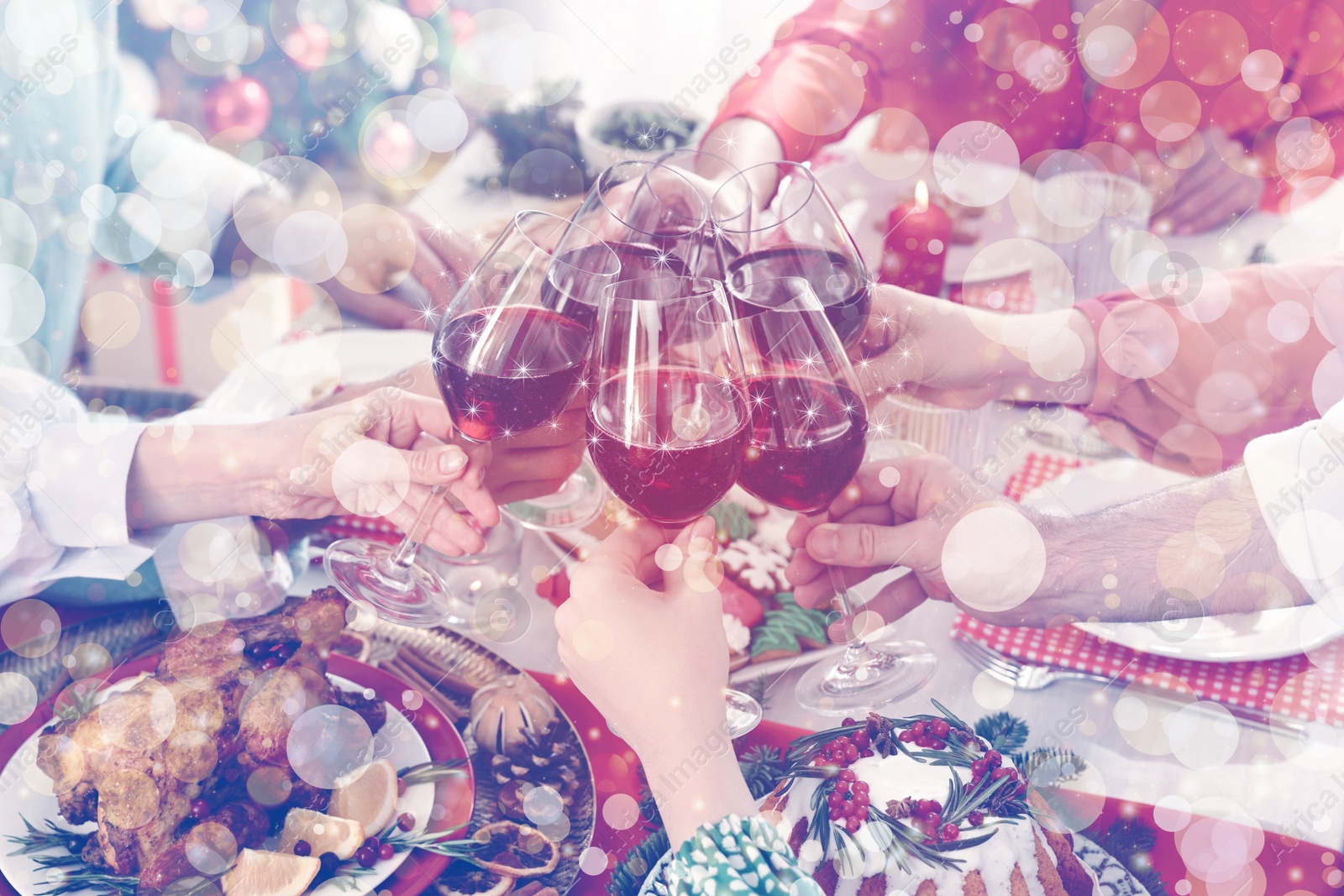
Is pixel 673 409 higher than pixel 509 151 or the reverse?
higher

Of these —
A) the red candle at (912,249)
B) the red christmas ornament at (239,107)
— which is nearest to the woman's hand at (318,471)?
the red candle at (912,249)

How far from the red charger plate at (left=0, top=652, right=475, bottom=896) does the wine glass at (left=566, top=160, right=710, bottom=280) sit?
453 mm

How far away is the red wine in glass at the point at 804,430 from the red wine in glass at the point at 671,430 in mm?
24

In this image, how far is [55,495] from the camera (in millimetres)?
873

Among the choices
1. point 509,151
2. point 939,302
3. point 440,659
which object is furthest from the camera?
point 509,151

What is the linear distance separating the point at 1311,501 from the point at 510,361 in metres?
0.78

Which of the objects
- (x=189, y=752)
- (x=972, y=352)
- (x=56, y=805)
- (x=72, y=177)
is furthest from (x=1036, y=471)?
(x=72, y=177)

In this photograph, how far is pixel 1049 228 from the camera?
154 cm

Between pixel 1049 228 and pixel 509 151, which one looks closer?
pixel 1049 228

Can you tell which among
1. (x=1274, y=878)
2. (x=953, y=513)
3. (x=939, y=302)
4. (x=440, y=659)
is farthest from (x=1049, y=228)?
(x=440, y=659)

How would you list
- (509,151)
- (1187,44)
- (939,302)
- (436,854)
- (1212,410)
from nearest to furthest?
(436,854), (939,302), (1212,410), (1187,44), (509,151)

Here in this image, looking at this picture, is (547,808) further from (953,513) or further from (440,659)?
(953,513)

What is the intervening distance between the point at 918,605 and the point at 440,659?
500 millimetres

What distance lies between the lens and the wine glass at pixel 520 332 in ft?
2.34
